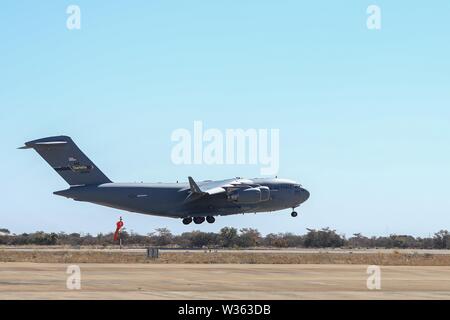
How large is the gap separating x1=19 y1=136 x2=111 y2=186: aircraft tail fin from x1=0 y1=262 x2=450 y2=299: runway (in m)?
35.8

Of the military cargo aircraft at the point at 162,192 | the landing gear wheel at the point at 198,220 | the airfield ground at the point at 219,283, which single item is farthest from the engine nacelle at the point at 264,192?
the airfield ground at the point at 219,283

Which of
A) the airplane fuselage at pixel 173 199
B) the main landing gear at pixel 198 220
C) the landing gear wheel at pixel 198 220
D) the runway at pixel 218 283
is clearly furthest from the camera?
the landing gear wheel at pixel 198 220

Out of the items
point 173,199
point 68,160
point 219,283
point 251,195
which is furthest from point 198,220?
point 219,283

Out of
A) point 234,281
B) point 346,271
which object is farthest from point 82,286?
point 346,271

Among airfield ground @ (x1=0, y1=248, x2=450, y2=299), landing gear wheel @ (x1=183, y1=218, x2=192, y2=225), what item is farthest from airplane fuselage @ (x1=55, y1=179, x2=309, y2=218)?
airfield ground @ (x1=0, y1=248, x2=450, y2=299)

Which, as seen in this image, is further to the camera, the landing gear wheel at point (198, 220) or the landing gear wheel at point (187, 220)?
the landing gear wheel at point (187, 220)

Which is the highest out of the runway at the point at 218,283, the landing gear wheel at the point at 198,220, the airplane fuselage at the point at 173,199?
the airplane fuselage at the point at 173,199

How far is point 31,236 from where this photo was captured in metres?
98.4

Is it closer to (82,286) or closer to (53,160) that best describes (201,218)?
(53,160)

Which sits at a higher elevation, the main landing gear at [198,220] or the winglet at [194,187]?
the winglet at [194,187]

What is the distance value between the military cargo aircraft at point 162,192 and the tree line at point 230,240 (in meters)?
13.2

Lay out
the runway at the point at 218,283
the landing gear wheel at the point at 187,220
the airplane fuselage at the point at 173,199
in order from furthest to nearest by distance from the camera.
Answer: the landing gear wheel at the point at 187,220, the airplane fuselage at the point at 173,199, the runway at the point at 218,283

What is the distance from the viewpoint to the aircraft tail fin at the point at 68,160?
76.6 m

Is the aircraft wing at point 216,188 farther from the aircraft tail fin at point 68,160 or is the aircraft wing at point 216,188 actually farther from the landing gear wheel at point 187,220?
the aircraft tail fin at point 68,160
